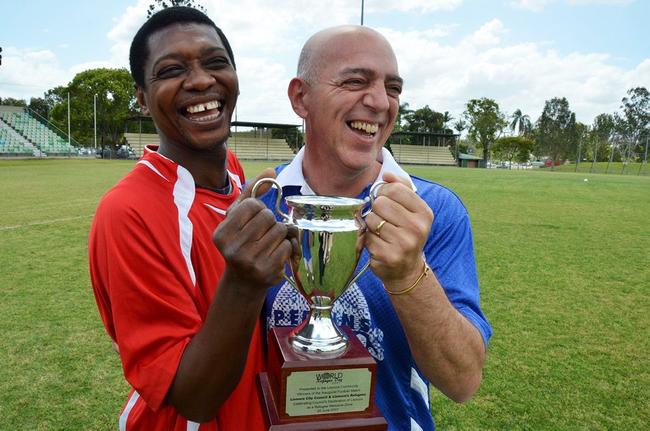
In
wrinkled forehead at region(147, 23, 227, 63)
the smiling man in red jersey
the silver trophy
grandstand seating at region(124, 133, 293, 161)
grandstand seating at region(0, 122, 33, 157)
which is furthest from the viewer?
grandstand seating at region(124, 133, 293, 161)

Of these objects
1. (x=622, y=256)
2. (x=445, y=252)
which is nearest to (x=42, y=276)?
(x=445, y=252)

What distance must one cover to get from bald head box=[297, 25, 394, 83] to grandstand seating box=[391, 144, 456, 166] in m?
61.5

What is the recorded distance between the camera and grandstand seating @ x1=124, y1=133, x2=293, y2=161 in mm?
56625

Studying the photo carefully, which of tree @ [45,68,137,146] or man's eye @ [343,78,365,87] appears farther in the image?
tree @ [45,68,137,146]

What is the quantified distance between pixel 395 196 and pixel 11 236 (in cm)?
968

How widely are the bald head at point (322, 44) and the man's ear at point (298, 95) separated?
31 millimetres

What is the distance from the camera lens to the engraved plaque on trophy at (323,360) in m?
1.42

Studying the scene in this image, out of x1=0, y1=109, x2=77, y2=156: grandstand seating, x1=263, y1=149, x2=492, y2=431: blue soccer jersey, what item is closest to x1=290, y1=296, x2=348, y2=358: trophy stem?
x1=263, y1=149, x2=492, y2=431: blue soccer jersey

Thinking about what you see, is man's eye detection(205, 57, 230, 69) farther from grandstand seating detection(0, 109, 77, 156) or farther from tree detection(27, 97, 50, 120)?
tree detection(27, 97, 50, 120)

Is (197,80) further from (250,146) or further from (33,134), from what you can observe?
(33,134)

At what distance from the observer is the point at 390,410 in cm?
185

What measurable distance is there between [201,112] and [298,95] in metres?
0.53

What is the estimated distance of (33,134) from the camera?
168 feet

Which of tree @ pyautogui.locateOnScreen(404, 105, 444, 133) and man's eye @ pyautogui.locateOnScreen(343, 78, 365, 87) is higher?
tree @ pyautogui.locateOnScreen(404, 105, 444, 133)
